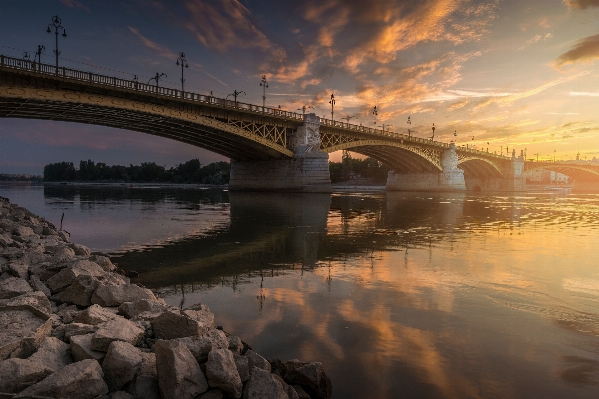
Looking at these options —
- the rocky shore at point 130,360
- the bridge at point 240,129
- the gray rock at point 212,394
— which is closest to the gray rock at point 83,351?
the rocky shore at point 130,360

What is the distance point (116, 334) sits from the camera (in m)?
4.51

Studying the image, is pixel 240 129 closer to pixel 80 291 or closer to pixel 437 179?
pixel 80 291

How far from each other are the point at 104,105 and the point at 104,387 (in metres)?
44.4

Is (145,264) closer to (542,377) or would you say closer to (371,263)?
(371,263)

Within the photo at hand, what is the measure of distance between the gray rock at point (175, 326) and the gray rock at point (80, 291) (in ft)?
7.15

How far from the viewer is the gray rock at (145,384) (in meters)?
3.98

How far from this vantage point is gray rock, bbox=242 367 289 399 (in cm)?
407

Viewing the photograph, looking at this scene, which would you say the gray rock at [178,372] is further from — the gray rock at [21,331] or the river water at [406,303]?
the river water at [406,303]

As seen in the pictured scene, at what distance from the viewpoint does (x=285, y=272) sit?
443 inches

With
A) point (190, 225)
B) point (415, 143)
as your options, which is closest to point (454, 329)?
point (190, 225)

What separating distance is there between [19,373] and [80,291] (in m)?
2.99

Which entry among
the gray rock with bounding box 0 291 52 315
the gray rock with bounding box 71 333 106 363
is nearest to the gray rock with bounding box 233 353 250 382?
the gray rock with bounding box 71 333 106 363

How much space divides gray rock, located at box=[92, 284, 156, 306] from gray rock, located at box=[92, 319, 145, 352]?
1.73m

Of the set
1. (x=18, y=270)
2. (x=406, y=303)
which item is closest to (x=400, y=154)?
(x=406, y=303)
